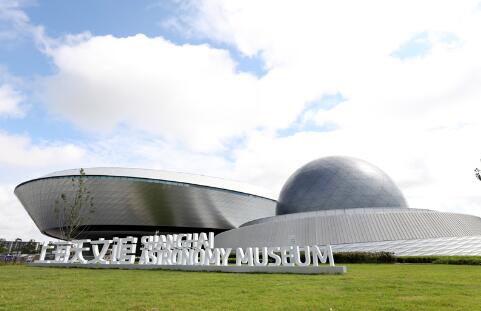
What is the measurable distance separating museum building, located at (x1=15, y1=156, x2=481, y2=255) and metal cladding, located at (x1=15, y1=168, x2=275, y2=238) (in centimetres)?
16

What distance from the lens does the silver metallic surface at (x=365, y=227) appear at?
87.9 feet

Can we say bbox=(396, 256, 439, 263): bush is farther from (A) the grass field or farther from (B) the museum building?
(A) the grass field

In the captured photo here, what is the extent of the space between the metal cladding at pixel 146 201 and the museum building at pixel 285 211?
0.16 meters

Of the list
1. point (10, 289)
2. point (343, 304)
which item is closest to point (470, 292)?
point (343, 304)

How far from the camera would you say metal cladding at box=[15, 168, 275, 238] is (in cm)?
5725

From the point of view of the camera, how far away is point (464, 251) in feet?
78.4

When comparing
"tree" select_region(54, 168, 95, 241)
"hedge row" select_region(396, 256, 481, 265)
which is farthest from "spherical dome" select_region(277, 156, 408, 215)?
"tree" select_region(54, 168, 95, 241)

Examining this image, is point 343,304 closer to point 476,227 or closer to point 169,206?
point 476,227

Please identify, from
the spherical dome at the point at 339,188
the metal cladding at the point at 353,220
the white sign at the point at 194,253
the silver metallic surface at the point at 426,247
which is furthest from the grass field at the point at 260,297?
the spherical dome at the point at 339,188

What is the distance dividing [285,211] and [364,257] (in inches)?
541

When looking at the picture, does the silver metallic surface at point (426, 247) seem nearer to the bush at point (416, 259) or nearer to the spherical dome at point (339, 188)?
the bush at point (416, 259)

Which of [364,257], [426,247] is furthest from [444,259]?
[364,257]

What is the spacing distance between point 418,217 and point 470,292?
67.2 feet

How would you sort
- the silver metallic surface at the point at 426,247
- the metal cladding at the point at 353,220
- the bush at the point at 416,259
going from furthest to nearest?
1. the metal cladding at the point at 353,220
2. the silver metallic surface at the point at 426,247
3. the bush at the point at 416,259
